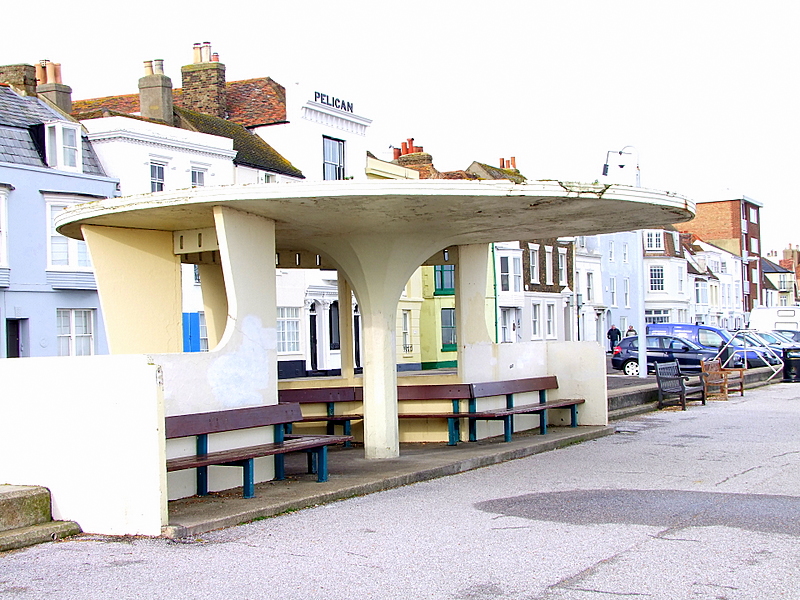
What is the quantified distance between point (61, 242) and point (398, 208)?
78.5ft

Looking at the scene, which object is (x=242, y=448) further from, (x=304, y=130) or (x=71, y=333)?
(x=304, y=130)

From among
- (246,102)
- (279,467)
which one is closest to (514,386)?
(279,467)

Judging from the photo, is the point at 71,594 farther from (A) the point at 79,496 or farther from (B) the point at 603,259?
(B) the point at 603,259

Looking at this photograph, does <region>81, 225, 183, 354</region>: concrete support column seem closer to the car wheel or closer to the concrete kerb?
the concrete kerb

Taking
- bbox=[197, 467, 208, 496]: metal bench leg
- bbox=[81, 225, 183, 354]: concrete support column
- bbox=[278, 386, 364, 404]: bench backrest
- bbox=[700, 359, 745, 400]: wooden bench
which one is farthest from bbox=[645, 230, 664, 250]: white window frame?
bbox=[197, 467, 208, 496]: metal bench leg


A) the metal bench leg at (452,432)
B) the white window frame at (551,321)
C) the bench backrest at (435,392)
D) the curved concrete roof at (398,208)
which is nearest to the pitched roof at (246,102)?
the white window frame at (551,321)

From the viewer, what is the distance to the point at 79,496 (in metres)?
8.22

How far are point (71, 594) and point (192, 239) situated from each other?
6.03 meters

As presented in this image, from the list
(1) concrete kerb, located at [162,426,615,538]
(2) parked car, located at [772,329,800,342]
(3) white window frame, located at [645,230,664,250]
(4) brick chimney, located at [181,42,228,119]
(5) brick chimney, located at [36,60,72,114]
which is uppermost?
(4) brick chimney, located at [181,42,228,119]

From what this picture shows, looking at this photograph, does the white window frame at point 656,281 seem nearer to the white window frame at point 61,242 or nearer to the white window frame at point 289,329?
the white window frame at point 289,329

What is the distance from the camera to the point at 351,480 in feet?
34.1

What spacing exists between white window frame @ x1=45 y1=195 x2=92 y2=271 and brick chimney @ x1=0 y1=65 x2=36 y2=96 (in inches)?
202

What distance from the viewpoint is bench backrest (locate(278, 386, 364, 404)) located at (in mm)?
14149

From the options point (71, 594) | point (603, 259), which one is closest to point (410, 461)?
point (71, 594)
